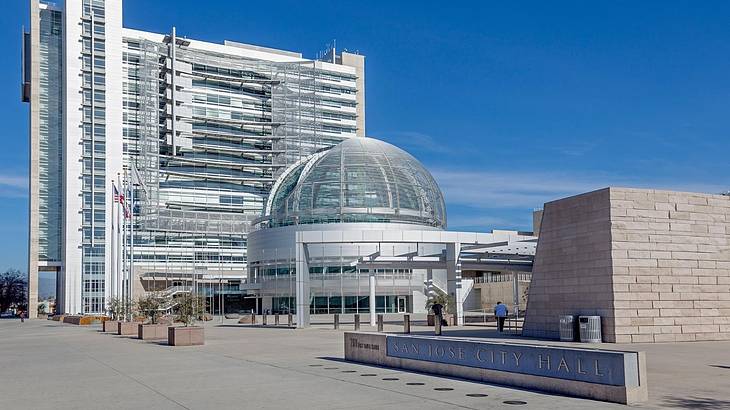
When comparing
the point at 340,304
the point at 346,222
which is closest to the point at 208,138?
the point at 340,304

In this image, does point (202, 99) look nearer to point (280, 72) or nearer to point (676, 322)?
point (280, 72)

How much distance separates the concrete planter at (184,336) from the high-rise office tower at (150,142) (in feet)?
235

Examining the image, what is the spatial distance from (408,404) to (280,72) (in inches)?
4403

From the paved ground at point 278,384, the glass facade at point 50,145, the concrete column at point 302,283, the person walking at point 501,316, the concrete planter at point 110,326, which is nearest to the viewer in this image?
the paved ground at point 278,384

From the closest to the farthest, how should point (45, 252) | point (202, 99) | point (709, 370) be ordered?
point (709, 370) → point (45, 252) → point (202, 99)

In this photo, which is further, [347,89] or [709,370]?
[347,89]

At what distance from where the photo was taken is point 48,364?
71.1 feet

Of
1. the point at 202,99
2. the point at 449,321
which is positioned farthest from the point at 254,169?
the point at 449,321

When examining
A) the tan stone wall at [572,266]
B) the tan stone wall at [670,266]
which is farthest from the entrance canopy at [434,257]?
the tan stone wall at [670,266]

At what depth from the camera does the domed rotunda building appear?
223 ft

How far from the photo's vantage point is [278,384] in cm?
1527

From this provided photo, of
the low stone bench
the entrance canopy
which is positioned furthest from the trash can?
the entrance canopy

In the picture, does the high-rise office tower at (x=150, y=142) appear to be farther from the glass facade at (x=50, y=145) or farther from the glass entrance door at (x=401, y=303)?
the glass entrance door at (x=401, y=303)

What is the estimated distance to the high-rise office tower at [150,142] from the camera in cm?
10369
